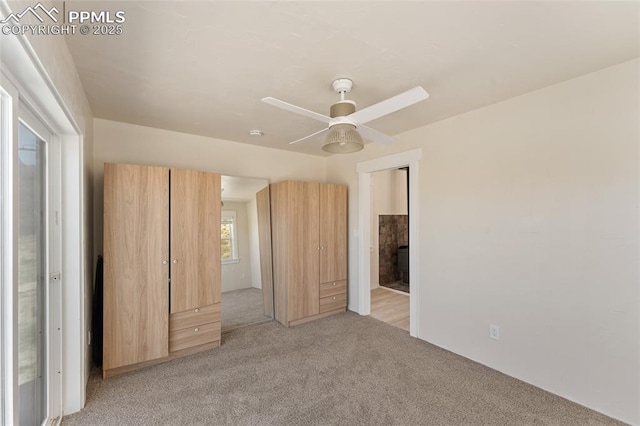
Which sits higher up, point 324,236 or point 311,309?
point 324,236

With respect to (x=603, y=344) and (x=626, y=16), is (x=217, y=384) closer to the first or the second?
(x=603, y=344)

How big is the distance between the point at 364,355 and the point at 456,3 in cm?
280

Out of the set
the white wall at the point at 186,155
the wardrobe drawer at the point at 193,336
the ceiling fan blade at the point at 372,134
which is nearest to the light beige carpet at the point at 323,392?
the wardrobe drawer at the point at 193,336

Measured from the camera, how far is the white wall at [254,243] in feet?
12.4

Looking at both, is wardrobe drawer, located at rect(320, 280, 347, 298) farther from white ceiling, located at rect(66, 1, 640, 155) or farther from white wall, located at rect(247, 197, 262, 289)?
white ceiling, located at rect(66, 1, 640, 155)

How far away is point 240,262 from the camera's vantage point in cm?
371

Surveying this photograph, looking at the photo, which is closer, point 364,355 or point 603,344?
point 603,344

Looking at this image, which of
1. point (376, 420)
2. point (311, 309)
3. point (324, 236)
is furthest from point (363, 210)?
point (376, 420)

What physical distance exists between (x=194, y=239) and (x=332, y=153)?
1.63 meters

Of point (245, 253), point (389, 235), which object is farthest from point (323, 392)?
point (389, 235)

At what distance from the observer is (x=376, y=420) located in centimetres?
187

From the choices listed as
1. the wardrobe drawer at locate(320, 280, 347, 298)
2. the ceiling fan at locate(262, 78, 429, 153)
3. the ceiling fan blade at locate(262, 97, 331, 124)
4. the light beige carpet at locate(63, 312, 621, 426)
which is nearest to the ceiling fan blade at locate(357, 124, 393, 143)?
the ceiling fan at locate(262, 78, 429, 153)

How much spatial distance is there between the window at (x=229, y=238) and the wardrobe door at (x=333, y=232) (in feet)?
3.77

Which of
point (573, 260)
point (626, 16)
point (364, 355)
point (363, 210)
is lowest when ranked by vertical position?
point (364, 355)
